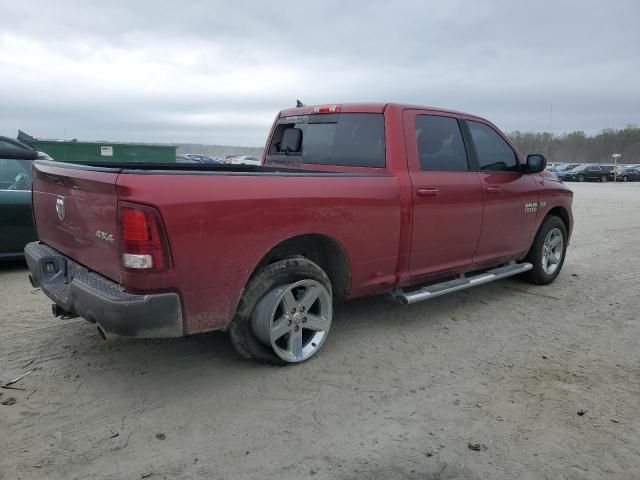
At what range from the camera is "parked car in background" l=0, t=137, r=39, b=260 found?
601cm

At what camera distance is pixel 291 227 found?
342 centimetres

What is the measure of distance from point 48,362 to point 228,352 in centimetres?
123

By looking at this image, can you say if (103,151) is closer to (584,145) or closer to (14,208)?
(14,208)

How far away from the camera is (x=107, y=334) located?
3.04 meters

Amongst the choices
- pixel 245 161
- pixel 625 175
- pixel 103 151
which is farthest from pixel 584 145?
pixel 103 151

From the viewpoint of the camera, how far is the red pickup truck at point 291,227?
9.50 ft

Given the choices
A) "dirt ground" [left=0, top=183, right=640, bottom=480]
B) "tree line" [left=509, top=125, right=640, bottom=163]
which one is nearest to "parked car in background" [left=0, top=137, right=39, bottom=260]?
"dirt ground" [left=0, top=183, right=640, bottom=480]

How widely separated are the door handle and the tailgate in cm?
230

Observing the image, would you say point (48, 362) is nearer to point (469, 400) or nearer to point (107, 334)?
point (107, 334)

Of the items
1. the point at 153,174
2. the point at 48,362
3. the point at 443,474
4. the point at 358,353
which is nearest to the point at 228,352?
the point at 358,353

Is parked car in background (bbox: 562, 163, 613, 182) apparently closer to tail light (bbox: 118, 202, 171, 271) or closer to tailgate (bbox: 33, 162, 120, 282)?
tailgate (bbox: 33, 162, 120, 282)

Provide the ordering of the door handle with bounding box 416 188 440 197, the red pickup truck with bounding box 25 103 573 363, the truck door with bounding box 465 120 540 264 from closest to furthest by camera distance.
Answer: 1. the red pickup truck with bounding box 25 103 573 363
2. the door handle with bounding box 416 188 440 197
3. the truck door with bounding box 465 120 540 264

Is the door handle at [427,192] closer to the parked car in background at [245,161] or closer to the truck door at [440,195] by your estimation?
the truck door at [440,195]

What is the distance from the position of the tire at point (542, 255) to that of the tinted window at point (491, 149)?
0.97 metres
